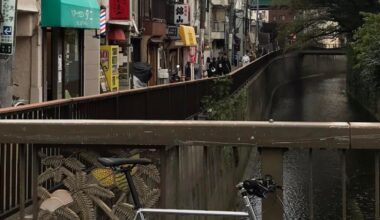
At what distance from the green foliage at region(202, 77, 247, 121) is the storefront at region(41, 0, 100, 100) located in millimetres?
3723

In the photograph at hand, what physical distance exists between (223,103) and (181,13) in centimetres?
2316

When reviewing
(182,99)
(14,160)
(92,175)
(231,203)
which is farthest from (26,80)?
(92,175)

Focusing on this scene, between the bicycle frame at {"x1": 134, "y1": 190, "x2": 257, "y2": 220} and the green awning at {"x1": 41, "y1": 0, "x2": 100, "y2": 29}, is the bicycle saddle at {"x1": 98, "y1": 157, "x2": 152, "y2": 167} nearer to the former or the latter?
the bicycle frame at {"x1": 134, "y1": 190, "x2": 257, "y2": 220}

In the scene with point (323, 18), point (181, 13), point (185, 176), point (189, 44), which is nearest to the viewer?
point (185, 176)

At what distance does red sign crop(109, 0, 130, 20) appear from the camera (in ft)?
79.8

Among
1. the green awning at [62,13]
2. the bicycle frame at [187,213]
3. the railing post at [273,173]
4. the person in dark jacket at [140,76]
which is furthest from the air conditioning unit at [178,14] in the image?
the bicycle frame at [187,213]

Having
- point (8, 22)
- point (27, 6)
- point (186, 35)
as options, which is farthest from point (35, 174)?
point (186, 35)

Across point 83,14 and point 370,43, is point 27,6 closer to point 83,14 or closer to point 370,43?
point 83,14

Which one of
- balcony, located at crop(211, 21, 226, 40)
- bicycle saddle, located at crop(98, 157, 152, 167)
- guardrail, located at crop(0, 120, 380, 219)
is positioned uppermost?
balcony, located at crop(211, 21, 226, 40)

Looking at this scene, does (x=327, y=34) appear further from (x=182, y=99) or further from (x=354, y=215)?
(x=354, y=215)

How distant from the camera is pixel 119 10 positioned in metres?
24.4

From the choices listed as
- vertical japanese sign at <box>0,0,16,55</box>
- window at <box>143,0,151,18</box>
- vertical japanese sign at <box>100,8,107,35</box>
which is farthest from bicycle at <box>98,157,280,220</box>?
window at <box>143,0,151,18</box>

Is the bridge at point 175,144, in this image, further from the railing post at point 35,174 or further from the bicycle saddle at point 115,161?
the bicycle saddle at point 115,161

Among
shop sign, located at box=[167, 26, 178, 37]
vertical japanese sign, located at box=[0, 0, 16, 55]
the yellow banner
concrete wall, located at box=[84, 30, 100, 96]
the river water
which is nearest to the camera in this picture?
the river water
